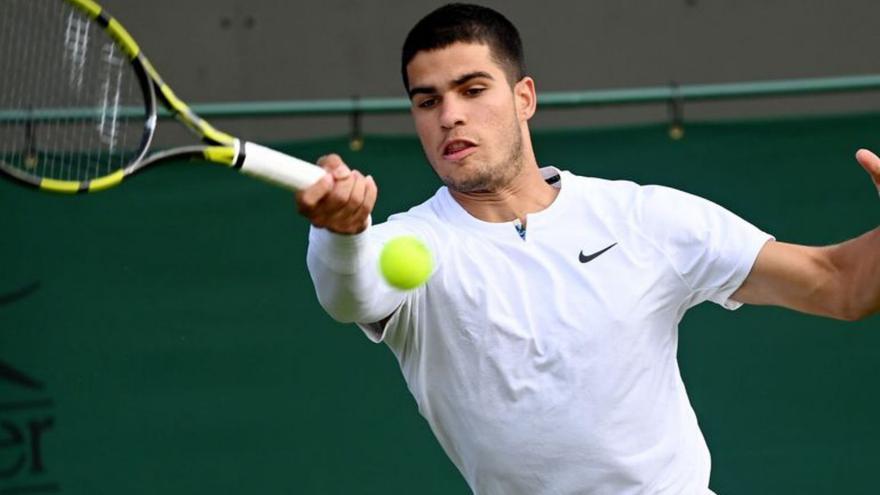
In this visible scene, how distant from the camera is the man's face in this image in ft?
11.3

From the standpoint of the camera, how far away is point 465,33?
354 cm

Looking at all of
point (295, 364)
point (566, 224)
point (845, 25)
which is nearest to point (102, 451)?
point (295, 364)

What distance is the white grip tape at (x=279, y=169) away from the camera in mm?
2842

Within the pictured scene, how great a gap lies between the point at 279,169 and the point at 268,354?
1946mm

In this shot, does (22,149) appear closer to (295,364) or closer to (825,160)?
(295,364)

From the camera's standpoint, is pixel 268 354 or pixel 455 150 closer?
pixel 455 150

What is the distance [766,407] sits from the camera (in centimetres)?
479

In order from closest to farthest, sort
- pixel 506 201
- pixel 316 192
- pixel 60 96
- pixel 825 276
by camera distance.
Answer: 1. pixel 316 192
2. pixel 825 276
3. pixel 506 201
4. pixel 60 96

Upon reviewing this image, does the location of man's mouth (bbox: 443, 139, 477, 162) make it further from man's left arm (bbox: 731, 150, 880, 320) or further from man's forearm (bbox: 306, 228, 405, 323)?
man's left arm (bbox: 731, 150, 880, 320)

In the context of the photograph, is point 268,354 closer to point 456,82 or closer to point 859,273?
point 456,82

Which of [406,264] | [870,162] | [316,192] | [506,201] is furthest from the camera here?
[506,201]

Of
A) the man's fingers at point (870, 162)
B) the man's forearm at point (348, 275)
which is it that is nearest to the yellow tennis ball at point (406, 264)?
the man's forearm at point (348, 275)

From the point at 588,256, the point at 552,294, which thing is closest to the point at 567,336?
the point at 552,294

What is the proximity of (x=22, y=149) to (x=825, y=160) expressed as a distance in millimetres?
2404
